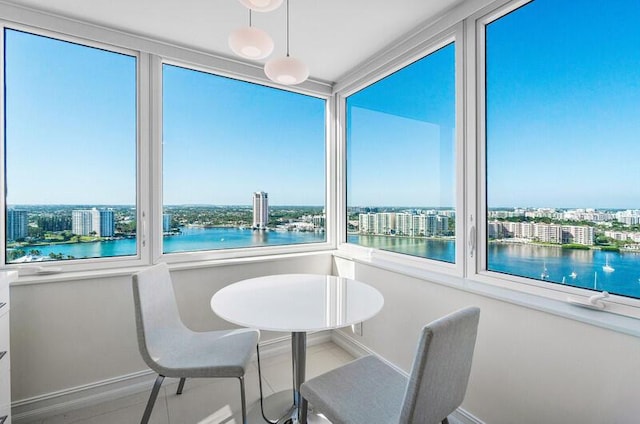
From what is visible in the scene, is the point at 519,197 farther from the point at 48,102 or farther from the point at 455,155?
the point at 48,102

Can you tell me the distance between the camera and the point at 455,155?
192 centimetres

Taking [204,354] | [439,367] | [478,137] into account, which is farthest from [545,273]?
[204,354]

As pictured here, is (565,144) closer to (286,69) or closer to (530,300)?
(530,300)

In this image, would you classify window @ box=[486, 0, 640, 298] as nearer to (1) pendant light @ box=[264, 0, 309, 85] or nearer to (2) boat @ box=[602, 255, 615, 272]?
(2) boat @ box=[602, 255, 615, 272]

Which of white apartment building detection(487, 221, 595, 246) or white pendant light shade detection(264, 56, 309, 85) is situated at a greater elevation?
white pendant light shade detection(264, 56, 309, 85)

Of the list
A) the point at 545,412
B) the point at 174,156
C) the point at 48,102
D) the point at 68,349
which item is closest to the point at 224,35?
the point at 174,156

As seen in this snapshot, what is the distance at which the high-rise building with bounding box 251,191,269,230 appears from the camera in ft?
8.99

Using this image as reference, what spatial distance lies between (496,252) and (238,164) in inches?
81.7

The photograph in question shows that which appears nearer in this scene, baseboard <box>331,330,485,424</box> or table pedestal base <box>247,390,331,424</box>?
table pedestal base <box>247,390,331,424</box>

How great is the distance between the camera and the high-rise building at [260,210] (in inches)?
108

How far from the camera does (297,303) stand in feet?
5.27

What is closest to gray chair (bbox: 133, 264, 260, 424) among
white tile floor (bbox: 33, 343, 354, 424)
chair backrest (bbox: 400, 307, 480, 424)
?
white tile floor (bbox: 33, 343, 354, 424)

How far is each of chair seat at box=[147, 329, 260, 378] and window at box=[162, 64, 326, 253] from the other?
84 cm

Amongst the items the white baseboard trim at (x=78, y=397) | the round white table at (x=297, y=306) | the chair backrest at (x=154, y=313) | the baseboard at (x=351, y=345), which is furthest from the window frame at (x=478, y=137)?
the white baseboard trim at (x=78, y=397)
